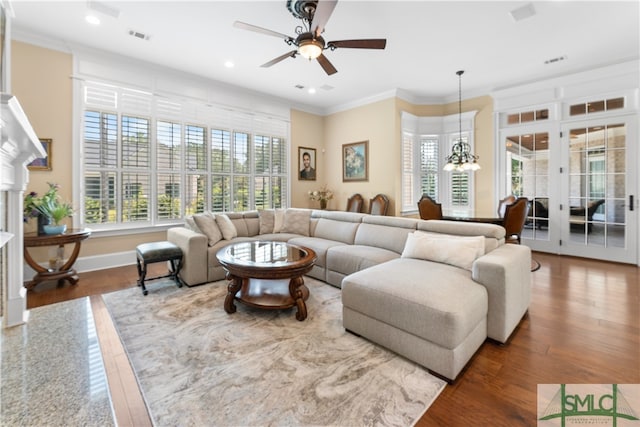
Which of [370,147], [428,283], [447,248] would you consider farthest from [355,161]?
[428,283]

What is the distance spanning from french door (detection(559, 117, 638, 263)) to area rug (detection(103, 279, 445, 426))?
4.80m

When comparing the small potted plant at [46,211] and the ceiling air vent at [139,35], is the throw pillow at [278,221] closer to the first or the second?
the small potted plant at [46,211]

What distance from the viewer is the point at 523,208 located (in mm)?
4086

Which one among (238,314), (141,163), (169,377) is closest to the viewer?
(169,377)

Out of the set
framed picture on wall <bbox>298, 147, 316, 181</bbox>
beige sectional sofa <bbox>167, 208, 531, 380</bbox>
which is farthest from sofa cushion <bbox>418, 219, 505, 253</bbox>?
framed picture on wall <bbox>298, 147, 316, 181</bbox>

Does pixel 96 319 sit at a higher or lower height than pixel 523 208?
lower

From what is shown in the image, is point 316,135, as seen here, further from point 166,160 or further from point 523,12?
point 523,12

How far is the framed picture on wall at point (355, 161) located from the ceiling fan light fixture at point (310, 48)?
11.7 feet

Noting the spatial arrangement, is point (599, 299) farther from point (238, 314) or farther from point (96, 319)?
point (96, 319)

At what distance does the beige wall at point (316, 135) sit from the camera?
144 inches

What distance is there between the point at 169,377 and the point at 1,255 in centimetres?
204

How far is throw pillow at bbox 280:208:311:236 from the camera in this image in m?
4.62

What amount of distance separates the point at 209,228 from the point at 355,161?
3690 mm

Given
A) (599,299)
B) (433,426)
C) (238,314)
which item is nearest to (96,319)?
(238,314)
